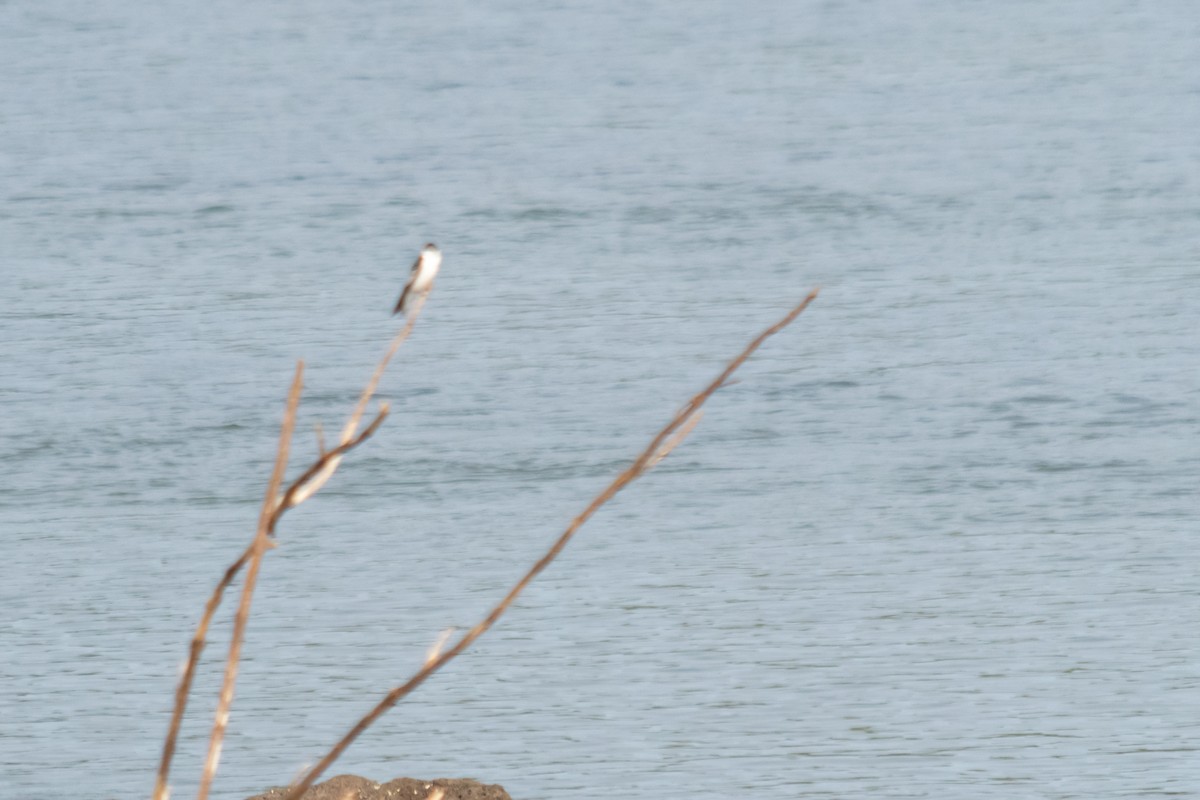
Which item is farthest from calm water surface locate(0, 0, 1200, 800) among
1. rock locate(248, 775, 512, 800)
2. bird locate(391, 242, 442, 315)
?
rock locate(248, 775, 512, 800)

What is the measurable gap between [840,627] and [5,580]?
2215 millimetres

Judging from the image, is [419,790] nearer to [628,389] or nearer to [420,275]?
[420,275]

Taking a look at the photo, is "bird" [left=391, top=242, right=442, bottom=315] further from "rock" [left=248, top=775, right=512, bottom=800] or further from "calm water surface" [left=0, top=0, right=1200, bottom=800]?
"rock" [left=248, top=775, right=512, bottom=800]

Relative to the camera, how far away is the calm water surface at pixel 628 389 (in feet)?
16.2

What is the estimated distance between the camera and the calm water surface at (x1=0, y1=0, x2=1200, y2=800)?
16.2ft

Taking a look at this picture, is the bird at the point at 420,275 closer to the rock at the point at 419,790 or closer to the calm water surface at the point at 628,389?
the calm water surface at the point at 628,389

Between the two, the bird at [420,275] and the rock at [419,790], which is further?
the bird at [420,275]

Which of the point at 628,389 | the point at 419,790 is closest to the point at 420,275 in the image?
the point at 419,790

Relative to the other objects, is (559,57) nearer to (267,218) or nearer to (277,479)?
(267,218)

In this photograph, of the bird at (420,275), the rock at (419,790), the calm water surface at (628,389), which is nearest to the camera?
the rock at (419,790)

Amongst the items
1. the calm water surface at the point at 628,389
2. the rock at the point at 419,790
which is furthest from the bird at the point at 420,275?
the rock at the point at 419,790

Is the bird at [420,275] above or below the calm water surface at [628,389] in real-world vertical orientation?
above

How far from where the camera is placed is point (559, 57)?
12.6 m

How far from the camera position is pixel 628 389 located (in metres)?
7.66
